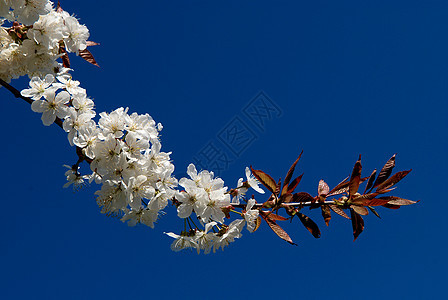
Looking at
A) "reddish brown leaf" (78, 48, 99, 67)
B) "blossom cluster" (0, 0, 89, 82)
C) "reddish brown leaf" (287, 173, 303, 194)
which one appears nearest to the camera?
"reddish brown leaf" (287, 173, 303, 194)

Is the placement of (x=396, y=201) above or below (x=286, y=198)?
below

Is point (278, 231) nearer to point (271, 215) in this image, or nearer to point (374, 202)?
point (271, 215)

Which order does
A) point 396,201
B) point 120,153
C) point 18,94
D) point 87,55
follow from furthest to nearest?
point 87,55 → point 18,94 → point 396,201 → point 120,153

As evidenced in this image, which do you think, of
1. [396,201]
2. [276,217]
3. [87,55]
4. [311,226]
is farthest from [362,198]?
[87,55]

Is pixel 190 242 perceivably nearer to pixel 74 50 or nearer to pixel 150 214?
pixel 150 214

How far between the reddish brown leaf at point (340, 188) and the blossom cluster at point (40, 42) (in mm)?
1650

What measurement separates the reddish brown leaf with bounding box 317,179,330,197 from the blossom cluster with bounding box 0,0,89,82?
5.19ft

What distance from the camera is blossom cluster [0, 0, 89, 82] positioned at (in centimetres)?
230

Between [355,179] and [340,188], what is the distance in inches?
4.6

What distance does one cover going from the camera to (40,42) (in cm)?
231

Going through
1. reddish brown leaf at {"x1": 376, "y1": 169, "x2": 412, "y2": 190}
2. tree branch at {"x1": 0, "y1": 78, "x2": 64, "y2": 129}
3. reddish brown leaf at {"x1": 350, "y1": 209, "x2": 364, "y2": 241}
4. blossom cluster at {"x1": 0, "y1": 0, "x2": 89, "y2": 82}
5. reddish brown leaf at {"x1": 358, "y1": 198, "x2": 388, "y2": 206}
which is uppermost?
blossom cluster at {"x1": 0, "y1": 0, "x2": 89, "y2": 82}

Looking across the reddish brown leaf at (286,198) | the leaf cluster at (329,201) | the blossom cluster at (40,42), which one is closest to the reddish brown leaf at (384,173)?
the leaf cluster at (329,201)

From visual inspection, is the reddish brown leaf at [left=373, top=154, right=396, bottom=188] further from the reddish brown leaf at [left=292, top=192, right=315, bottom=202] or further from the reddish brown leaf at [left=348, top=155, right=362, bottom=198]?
the reddish brown leaf at [left=292, top=192, right=315, bottom=202]

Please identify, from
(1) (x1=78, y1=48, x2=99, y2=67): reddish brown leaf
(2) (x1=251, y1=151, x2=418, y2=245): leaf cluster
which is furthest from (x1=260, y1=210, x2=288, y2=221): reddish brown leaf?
(1) (x1=78, y1=48, x2=99, y2=67): reddish brown leaf
